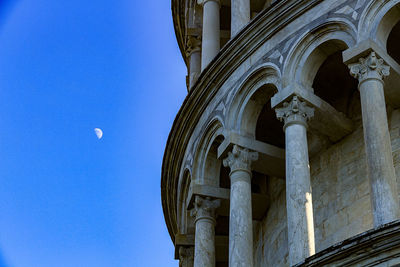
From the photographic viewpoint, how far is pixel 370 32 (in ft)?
55.6

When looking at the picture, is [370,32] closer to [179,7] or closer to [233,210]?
[233,210]

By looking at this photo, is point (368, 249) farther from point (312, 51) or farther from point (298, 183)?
point (312, 51)

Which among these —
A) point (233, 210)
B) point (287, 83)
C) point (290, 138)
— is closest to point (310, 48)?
point (287, 83)

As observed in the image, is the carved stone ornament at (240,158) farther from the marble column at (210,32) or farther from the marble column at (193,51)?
the marble column at (193,51)

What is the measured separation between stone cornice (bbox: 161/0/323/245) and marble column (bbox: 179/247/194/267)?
1.74 meters

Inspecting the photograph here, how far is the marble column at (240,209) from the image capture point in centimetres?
1714

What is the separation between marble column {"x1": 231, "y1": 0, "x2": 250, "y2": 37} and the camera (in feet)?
72.1

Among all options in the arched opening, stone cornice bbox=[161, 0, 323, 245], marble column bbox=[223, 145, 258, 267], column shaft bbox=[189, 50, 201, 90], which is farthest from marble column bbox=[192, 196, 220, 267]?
column shaft bbox=[189, 50, 201, 90]

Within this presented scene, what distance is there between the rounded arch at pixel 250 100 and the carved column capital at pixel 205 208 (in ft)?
6.00

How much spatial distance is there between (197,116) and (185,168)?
132cm

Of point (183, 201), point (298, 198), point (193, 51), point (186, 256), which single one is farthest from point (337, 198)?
point (193, 51)

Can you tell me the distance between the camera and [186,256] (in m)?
21.9

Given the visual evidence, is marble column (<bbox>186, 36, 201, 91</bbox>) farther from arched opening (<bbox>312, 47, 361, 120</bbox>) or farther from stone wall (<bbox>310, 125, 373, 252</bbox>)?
stone wall (<bbox>310, 125, 373, 252</bbox>)

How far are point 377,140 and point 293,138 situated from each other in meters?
2.04
